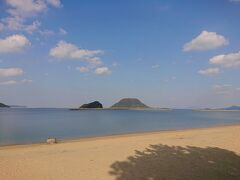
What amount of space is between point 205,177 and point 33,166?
5.73 meters

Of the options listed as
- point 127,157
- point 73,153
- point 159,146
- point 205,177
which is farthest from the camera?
point 159,146

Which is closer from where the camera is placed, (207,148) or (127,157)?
(127,157)

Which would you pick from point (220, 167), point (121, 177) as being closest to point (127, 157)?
point (121, 177)

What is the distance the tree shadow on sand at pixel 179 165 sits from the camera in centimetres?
910

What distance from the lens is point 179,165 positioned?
408 inches

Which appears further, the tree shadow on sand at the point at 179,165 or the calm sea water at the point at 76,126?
the calm sea water at the point at 76,126

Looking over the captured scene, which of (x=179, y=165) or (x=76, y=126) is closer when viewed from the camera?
(x=179, y=165)

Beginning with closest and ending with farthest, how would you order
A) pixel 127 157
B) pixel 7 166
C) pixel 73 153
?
pixel 7 166, pixel 127 157, pixel 73 153

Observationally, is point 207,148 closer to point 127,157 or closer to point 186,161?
point 186,161

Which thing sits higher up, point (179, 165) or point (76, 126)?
point (179, 165)

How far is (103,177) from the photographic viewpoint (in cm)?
906

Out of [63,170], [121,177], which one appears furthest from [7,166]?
[121,177]

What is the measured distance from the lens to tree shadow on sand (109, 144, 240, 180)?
9.10 metres

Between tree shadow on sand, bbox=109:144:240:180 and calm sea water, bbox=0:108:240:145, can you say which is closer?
tree shadow on sand, bbox=109:144:240:180
